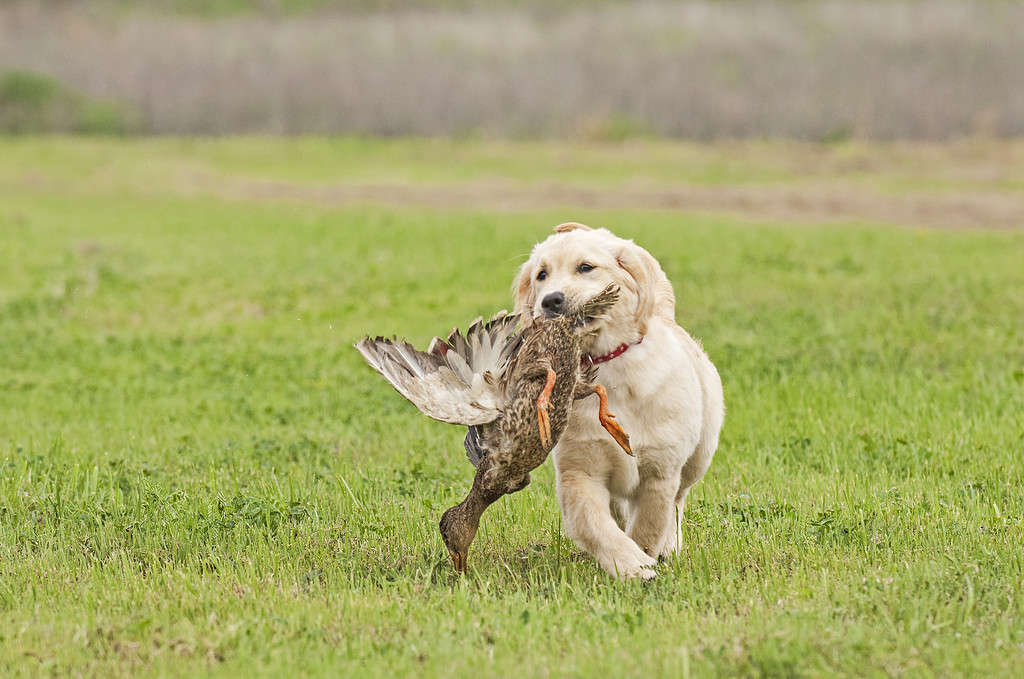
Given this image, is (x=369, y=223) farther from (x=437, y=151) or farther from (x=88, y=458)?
(x=437, y=151)

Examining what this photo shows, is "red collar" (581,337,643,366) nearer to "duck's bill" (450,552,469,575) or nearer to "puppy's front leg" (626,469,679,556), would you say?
"puppy's front leg" (626,469,679,556)

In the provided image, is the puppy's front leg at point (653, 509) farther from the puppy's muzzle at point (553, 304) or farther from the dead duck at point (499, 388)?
the puppy's muzzle at point (553, 304)

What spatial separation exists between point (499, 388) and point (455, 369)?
1.06 feet

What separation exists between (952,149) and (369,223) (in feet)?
85.8

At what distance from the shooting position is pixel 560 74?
59.3m

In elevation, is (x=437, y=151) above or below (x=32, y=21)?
below

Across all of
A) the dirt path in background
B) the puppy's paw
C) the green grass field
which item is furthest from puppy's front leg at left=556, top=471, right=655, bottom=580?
the dirt path in background

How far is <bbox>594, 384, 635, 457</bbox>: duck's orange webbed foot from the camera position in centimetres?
559

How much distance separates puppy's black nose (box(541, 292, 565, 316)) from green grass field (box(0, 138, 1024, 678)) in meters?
1.24

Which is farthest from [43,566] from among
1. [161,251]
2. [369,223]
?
[369,223]

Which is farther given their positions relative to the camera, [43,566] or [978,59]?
[978,59]

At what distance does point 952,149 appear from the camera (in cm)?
4484

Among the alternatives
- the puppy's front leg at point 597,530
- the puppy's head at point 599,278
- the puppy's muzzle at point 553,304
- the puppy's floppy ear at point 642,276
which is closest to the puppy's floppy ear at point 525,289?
the puppy's head at point 599,278

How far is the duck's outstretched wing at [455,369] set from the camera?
18.8 ft
